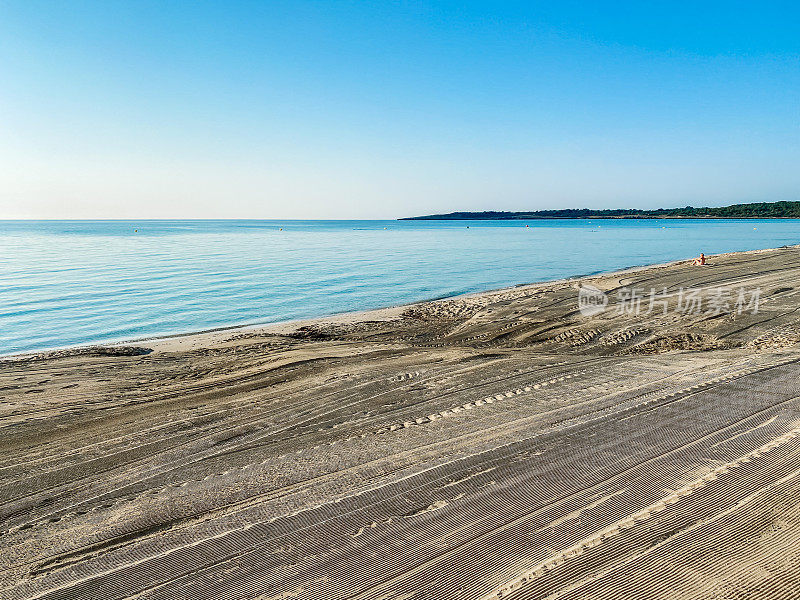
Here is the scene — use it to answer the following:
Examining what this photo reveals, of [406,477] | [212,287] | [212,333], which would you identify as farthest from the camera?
[212,287]

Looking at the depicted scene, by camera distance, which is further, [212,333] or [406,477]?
[212,333]

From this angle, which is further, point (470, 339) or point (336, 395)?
point (470, 339)

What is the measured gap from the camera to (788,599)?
3170mm

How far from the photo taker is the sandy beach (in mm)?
3637

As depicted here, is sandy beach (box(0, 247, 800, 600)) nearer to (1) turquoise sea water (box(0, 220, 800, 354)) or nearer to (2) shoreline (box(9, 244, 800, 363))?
(2) shoreline (box(9, 244, 800, 363))

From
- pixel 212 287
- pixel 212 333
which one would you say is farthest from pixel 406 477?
pixel 212 287

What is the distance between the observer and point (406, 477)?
201 inches

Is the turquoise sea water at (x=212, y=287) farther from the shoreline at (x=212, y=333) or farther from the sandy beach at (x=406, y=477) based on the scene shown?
the sandy beach at (x=406, y=477)

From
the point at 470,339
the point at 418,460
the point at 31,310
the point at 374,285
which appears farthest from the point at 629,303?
the point at 31,310

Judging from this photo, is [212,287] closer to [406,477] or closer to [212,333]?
[212,333]

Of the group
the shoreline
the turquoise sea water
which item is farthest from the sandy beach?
the turquoise sea water

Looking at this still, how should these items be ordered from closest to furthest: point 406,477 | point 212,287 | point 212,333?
1. point 406,477
2. point 212,333
3. point 212,287

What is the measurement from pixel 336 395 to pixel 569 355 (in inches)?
209

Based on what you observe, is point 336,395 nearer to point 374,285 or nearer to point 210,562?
point 210,562
